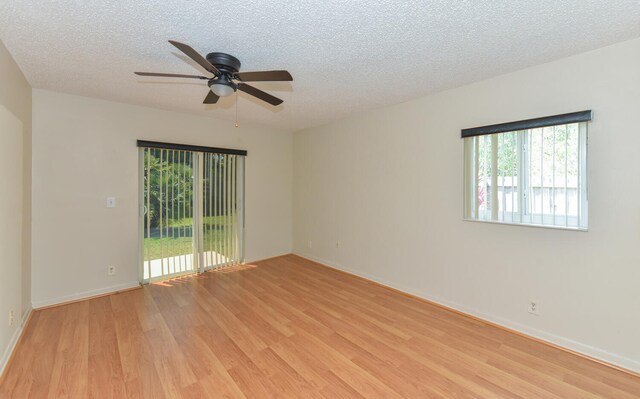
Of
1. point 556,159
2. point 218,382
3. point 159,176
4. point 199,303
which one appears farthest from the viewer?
point 159,176

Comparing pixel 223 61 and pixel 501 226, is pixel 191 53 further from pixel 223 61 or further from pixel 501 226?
pixel 501 226

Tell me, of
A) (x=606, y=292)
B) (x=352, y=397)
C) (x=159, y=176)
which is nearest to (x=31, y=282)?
(x=159, y=176)

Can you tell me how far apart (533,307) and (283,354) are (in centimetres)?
236

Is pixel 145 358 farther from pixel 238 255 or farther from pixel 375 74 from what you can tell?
pixel 375 74

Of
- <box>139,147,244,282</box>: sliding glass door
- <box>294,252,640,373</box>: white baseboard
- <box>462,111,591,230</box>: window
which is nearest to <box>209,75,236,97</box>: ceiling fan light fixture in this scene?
<box>139,147,244,282</box>: sliding glass door

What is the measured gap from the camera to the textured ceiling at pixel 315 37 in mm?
1730

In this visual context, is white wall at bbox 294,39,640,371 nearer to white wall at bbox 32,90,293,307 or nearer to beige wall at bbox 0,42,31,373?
white wall at bbox 32,90,293,307

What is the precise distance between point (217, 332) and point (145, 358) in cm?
59

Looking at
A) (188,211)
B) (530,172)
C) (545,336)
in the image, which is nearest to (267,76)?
(530,172)

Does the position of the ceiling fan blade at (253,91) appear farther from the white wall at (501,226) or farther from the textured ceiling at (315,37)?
the white wall at (501,226)

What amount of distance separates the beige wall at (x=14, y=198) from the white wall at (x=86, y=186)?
0.18m

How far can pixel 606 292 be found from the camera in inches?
87.6

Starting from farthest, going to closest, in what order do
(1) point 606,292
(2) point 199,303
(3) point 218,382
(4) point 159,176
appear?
(4) point 159,176
(2) point 199,303
(1) point 606,292
(3) point 218,382

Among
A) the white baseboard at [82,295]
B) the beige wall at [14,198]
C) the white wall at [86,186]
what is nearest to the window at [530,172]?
the white wall at [86,186]
